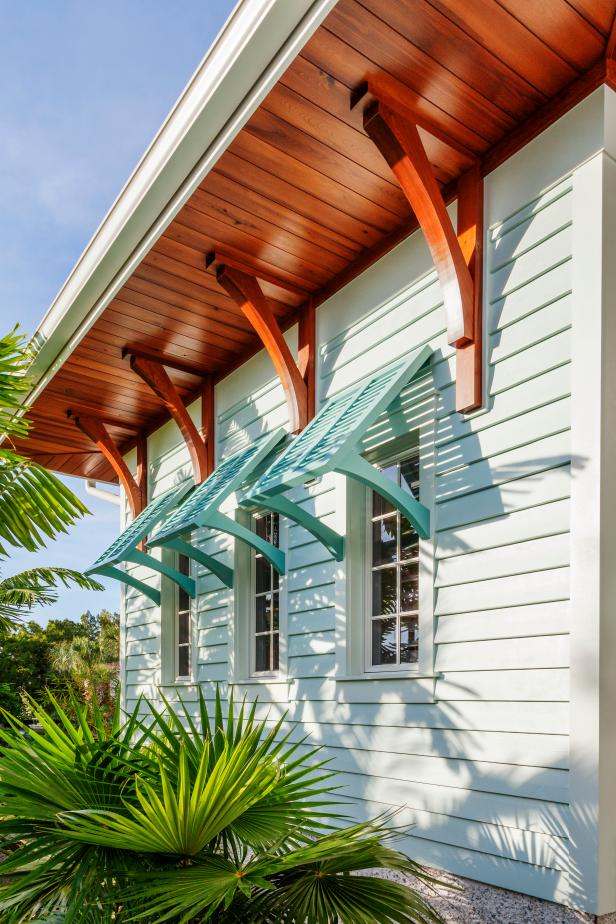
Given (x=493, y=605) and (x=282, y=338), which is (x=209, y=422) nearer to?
(x=282, y=338)

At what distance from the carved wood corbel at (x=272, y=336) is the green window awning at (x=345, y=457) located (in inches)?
23.6

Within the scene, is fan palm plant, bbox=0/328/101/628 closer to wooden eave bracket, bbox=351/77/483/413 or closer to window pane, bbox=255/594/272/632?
wooden eave bracket, bbox=351/77/483/413

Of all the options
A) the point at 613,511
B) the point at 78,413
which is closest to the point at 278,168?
the point at 613,511

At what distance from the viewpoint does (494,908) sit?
3291 mm

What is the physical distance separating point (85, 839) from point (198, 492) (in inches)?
159

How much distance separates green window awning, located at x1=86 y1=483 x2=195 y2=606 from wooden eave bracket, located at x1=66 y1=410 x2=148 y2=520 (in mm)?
832

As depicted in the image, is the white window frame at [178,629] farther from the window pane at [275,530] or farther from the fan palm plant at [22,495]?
the fan palm plant at [22,495]

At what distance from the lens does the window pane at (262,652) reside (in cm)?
604

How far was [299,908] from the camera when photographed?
81.4 inches

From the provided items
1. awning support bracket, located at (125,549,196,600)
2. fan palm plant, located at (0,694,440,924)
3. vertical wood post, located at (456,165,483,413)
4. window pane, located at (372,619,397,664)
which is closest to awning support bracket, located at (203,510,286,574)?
window pane, located at (372,619,397,664)

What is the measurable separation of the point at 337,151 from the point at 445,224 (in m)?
0.70

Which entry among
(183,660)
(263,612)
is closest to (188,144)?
(263,612)

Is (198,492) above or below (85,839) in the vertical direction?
above

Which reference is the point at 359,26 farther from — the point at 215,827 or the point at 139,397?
the point at 139,397
